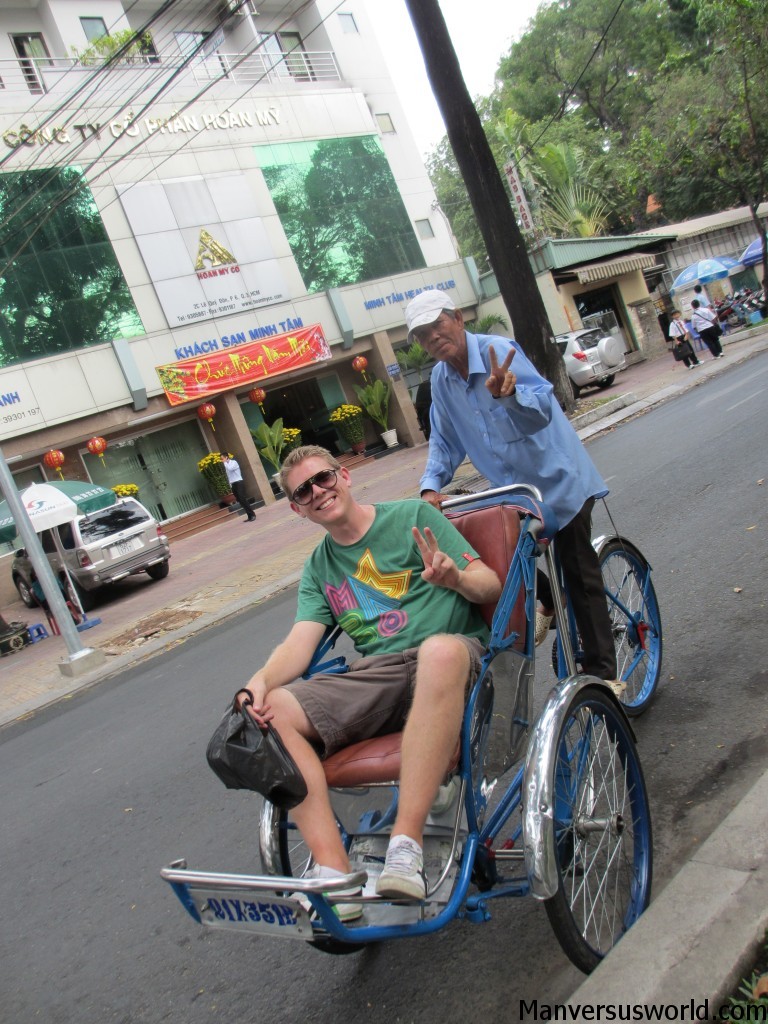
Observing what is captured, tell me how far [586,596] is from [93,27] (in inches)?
1060

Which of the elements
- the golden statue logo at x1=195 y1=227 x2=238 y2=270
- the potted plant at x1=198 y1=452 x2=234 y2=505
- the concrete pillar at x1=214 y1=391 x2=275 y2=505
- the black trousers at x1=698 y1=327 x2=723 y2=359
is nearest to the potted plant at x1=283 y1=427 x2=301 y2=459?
the concrete pillar at x1=214 y1=391 x2=275 y2=505

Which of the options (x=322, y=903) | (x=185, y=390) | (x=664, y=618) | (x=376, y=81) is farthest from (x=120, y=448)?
(x=322, y=903)

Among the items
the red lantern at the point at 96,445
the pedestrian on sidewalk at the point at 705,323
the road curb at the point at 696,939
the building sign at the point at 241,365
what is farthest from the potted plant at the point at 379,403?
the road curb at the point at 696,939

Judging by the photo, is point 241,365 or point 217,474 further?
point 241,365

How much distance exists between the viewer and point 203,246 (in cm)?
2348

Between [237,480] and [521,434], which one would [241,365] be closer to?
[237,480]

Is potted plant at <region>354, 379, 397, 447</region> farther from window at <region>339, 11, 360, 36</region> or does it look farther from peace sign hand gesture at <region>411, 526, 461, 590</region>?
peace sign hand gesture at <region>411, 526, 461, 590</region>

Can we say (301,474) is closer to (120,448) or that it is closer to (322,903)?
(322,903)

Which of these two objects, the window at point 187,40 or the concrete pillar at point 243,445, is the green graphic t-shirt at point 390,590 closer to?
the concrete pillar at point 243,445

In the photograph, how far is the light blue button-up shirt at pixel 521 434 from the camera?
342cm

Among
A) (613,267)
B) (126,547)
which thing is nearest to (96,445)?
(126,547)

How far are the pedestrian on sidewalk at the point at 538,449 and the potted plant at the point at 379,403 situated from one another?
74.0 feet

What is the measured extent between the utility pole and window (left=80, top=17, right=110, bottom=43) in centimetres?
1470

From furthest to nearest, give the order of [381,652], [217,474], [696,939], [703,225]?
[703,225]
[217,474]
[381,652]
[696,939]
